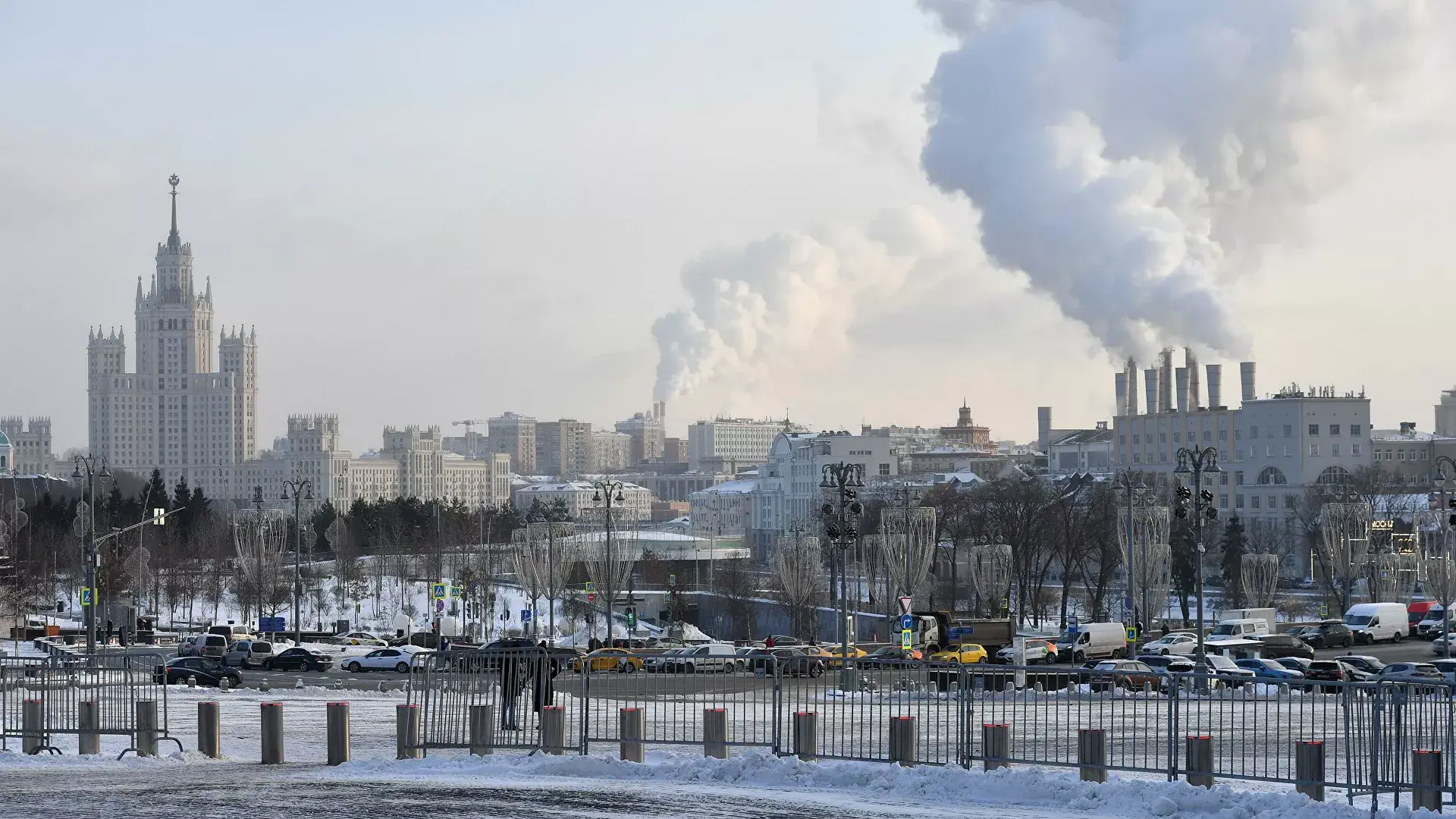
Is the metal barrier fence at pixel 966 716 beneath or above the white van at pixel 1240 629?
above

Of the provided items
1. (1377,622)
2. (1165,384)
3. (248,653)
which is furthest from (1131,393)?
(248,653)

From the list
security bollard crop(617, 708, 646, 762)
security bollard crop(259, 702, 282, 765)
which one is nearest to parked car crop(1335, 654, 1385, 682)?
security bollard crop(617, 708, 646, 762)

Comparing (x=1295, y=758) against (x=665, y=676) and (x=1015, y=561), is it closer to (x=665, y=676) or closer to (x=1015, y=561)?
(x=665, y=676)

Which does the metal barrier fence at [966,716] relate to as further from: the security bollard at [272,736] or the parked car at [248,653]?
the parked car at [248,653]

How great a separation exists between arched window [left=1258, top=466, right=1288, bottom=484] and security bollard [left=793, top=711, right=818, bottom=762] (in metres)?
114

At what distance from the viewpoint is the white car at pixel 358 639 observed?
61.6 metres

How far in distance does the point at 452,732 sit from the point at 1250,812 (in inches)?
332

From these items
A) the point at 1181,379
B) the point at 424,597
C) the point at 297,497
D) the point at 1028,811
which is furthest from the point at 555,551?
the point at 1181,379

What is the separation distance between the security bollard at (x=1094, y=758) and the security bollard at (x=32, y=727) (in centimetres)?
1155

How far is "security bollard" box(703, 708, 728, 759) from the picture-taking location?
61.6 ft

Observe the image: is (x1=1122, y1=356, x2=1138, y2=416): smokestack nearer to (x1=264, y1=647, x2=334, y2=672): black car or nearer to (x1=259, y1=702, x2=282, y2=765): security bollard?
(x1=264, y1=647, x2=334, y2=672): black car

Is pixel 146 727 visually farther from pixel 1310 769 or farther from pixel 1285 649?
pixel 1285 649

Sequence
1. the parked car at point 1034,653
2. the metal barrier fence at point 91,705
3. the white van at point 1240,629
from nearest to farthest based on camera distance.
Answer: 1. the metal barrier fence at point 91,705
2. the parked car at point 1034,653
3. the white van at point 1240,629

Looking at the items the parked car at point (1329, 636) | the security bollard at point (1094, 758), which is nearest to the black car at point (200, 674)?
the security bollard at point (1094, 758)
